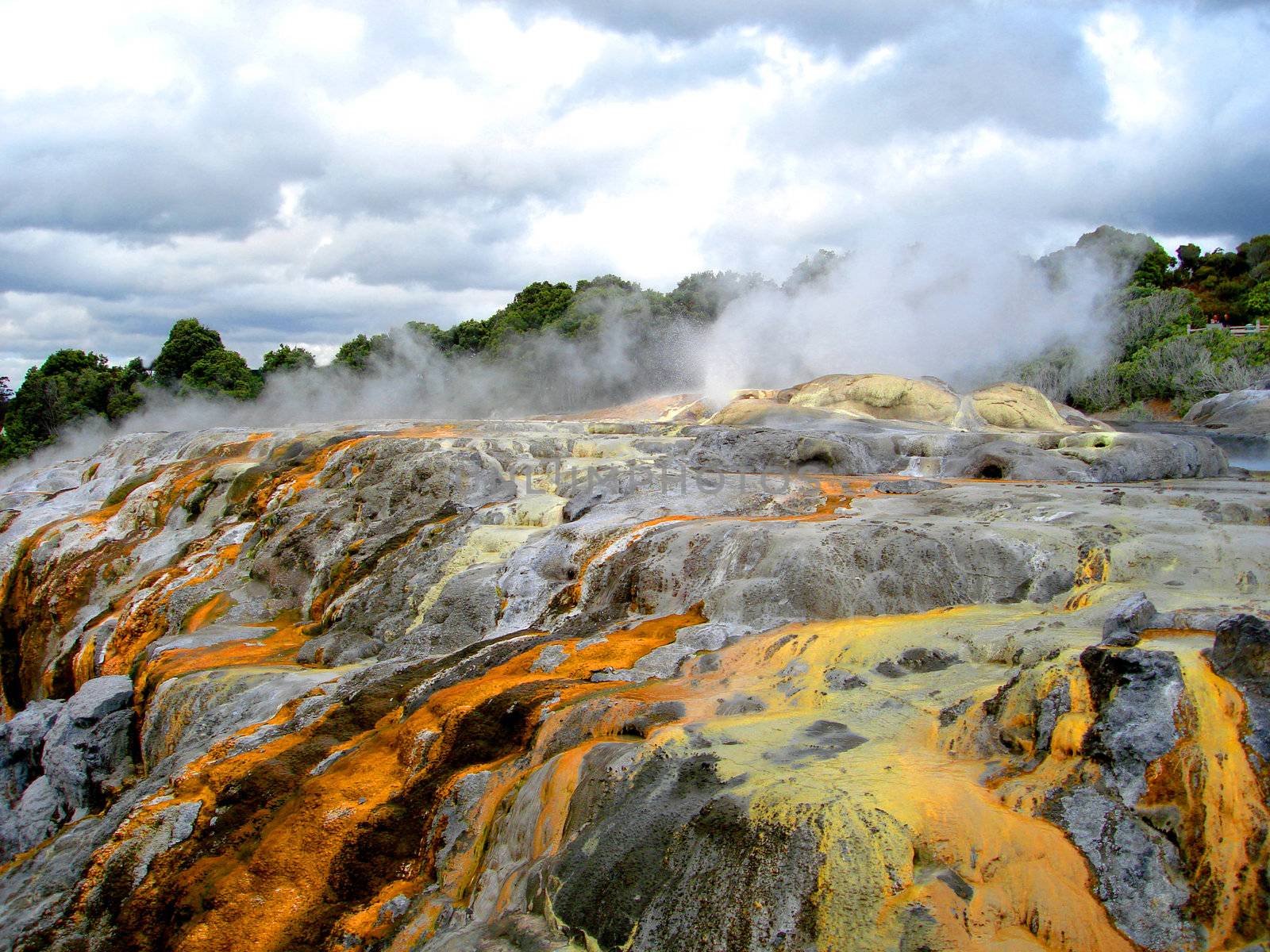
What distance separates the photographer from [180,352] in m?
37.1

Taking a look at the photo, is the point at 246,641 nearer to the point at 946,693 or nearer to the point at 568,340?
the point at 946,693

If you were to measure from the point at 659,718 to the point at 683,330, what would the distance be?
26.6 metres

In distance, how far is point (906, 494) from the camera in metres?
10.2

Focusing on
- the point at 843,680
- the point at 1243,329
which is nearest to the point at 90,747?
the point at 843,680

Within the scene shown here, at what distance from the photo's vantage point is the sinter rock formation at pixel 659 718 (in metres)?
3.46

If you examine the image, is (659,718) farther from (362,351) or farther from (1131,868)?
(362,351)

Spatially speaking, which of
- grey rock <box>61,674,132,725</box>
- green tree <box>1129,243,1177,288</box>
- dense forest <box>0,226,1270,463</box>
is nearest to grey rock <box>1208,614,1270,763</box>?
grey rock <box>61,674,132,725</box>

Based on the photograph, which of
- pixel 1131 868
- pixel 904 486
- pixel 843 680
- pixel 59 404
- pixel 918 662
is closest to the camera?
pixel 1131 868

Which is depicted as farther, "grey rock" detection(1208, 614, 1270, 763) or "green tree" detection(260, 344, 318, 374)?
"green tree" detection(260, 344, 318, 374)

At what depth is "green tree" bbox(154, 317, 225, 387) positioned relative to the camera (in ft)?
121

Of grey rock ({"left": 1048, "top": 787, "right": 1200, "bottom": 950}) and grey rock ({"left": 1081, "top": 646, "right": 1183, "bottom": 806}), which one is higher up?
grey rock ({"left": 1081, "top": 646, "right": 1183, "bottom": 806})

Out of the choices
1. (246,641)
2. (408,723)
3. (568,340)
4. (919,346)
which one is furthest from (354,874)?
(568,340)

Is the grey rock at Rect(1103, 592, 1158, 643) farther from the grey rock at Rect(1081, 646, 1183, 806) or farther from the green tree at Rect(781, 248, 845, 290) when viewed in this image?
the green tree at Rect(781, 248, 845, 290)

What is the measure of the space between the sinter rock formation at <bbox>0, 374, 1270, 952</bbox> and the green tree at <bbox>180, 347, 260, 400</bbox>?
23619mm
